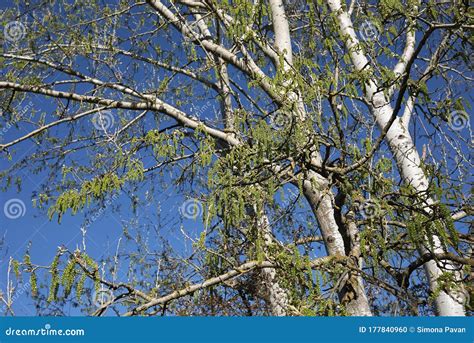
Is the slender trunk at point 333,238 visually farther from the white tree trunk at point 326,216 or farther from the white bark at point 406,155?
the white bark at point 406,155

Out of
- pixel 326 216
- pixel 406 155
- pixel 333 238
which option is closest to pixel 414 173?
pixel 406 155

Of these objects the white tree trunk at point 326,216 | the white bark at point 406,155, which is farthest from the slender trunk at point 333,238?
the white bark at point 406,155

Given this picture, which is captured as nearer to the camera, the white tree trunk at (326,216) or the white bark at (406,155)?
the white tree trunk at (326,216)

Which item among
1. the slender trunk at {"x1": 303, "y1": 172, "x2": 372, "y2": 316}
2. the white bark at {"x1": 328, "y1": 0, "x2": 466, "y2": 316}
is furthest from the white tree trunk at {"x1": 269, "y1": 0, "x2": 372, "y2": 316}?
the white bark at {"x1": 328, "y1": 0, "x2": 466, "y2": 316}

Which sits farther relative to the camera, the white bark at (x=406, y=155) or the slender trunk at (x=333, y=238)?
the white bark at (x=406, y=155)

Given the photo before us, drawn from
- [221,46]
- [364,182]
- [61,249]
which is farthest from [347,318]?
[221,46]

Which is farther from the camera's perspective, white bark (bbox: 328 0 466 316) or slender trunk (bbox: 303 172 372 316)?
white bark (bbox: 328 0 466 316)

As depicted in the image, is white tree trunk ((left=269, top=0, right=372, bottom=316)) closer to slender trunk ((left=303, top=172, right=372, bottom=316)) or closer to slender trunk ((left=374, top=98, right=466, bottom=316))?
slender trunk ((left=303, top=172, right=372, bottom=316))

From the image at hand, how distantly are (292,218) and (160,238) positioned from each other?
2.00 meters

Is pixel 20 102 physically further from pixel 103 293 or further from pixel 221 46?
pixel 103 293

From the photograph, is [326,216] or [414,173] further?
[414,173]

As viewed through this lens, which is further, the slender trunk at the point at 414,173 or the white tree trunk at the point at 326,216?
the slender trunk at the point at 414,173

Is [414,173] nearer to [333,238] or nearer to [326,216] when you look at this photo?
[326,216]

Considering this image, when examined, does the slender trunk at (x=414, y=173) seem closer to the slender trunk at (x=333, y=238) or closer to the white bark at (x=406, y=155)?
the white bark at (x=406, y=155)
